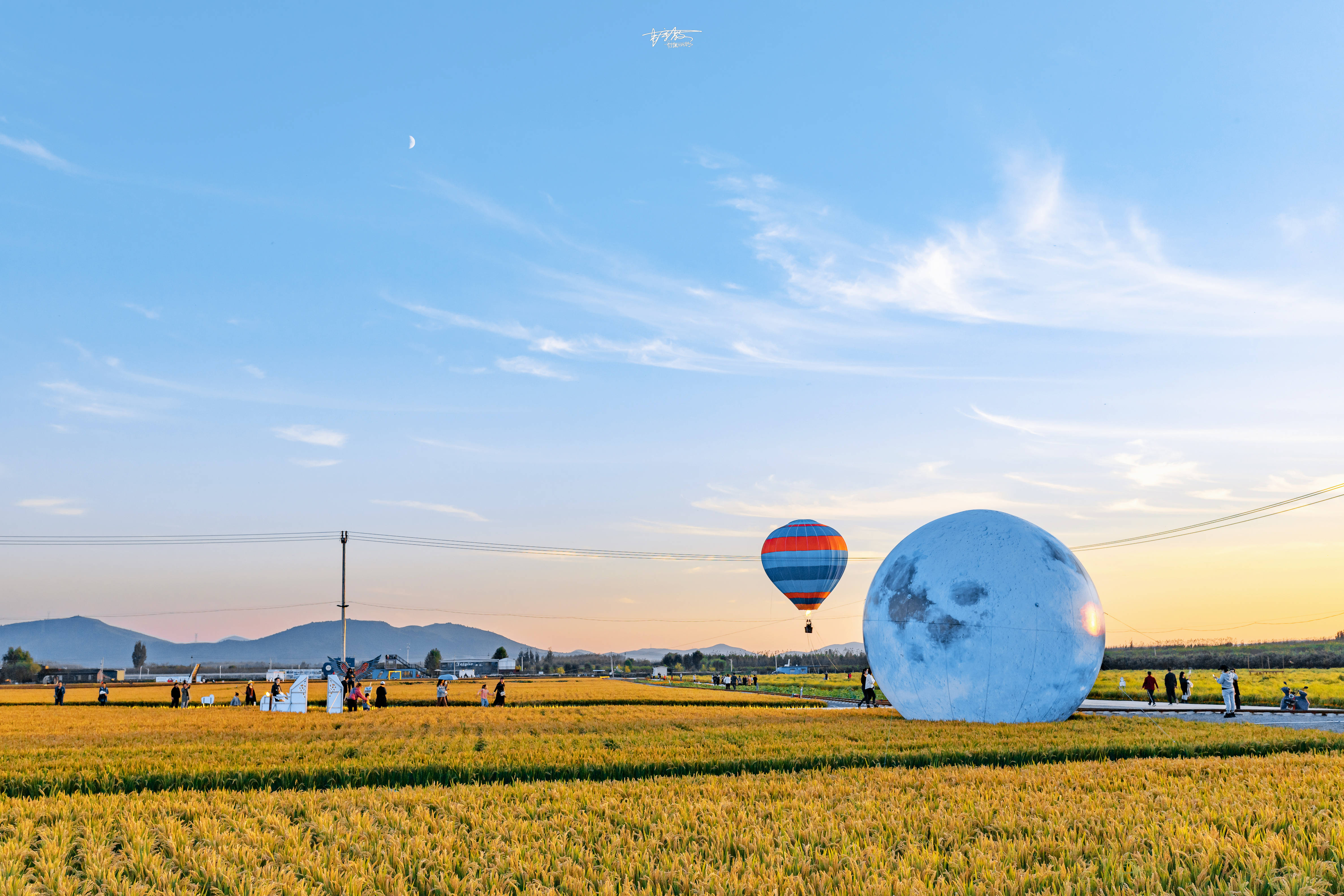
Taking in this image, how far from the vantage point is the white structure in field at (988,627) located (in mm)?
23922

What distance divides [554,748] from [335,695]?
24.6 meters

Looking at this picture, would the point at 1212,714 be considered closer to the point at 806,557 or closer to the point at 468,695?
the point at 806,557

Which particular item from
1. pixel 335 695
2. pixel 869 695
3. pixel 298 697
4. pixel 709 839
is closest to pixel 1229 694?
pixel 869 695

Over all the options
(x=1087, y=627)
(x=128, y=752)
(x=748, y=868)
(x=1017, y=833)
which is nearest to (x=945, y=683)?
(x=1087, y=627)

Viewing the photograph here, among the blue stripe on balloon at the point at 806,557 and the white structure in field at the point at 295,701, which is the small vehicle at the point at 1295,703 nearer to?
the blue stripe on balloon at the point at 806,557

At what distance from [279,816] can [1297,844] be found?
1110 cm

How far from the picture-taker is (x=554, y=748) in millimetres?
18938

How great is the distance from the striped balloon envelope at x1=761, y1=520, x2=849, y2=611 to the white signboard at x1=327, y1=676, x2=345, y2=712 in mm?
27239

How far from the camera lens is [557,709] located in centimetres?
3788

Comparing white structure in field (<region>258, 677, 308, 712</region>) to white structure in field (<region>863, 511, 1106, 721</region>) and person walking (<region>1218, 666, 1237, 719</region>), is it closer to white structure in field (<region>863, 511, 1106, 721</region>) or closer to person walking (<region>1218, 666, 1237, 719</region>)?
white structure in field (<region>863, 511, 1106, 721</region>)

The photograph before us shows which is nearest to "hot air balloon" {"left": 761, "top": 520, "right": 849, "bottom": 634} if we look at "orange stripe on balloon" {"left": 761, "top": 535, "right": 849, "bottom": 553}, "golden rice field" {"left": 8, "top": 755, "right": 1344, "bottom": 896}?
"orange stripe on balloon" {"left": 761, "top": 535, "right": 849, "bottom": 553}

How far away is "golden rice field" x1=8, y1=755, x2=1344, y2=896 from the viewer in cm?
794

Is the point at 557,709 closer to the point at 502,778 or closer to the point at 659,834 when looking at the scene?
the point at 502,778

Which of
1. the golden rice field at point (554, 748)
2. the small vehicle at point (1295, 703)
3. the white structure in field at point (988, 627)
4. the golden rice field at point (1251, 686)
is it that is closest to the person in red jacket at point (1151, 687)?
the golden rice field at point (1251, 686)
